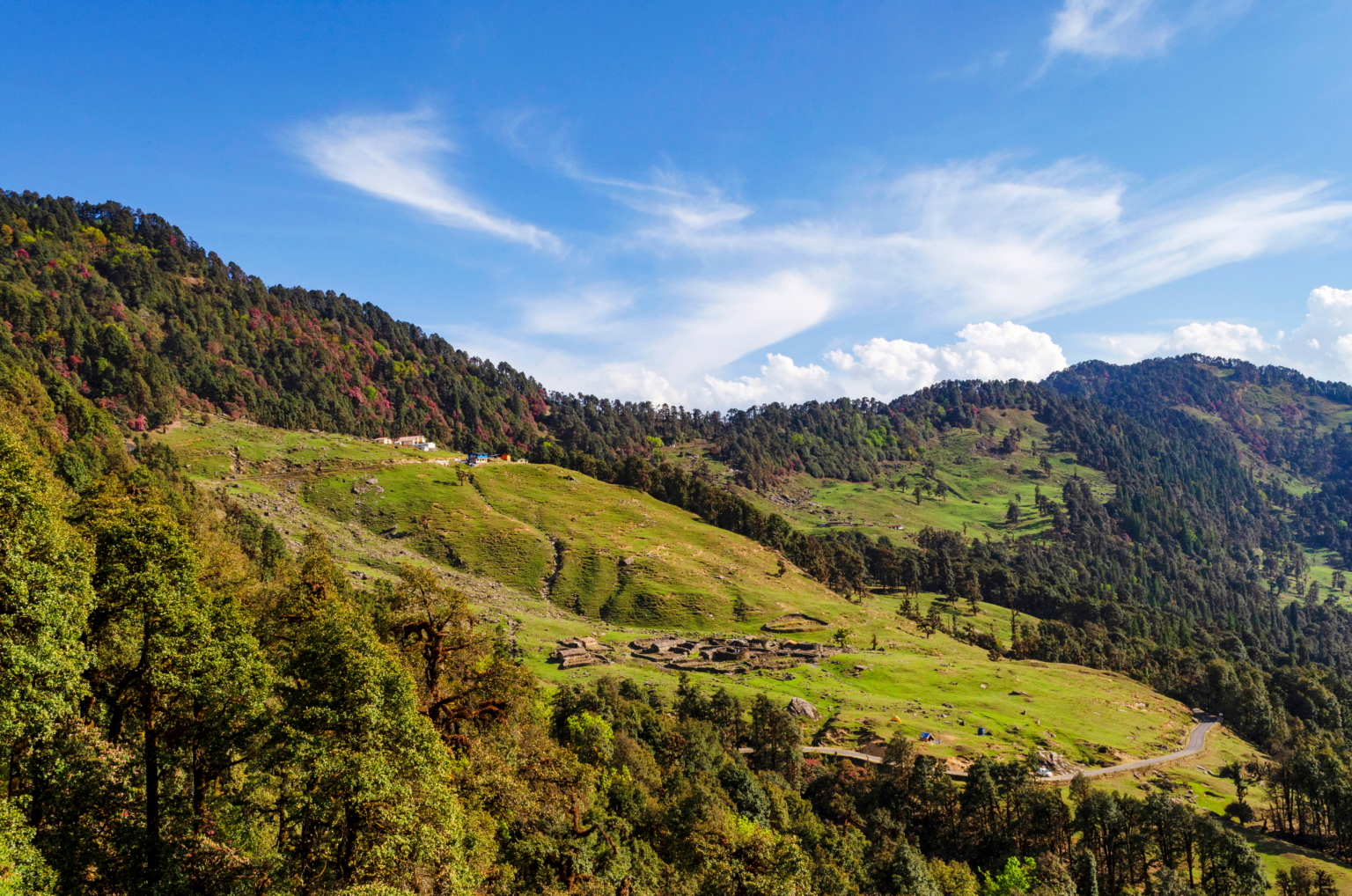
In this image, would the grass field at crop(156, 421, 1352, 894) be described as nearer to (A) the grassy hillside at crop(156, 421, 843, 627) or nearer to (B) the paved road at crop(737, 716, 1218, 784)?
(A) the grassy hillside at crop(156, 421, 843, 627)

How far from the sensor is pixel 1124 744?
113m

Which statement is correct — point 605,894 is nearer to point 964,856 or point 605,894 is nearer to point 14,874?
point 14,874

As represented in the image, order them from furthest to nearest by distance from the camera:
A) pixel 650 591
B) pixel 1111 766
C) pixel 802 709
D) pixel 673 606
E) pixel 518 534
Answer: pixel 518 534
pixel 650 591
pixel 673 606
pixel 802 709
pixel 1111 766

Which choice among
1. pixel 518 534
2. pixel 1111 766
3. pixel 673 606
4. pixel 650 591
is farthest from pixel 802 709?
pixel 518 534

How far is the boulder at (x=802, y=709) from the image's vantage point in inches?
4134

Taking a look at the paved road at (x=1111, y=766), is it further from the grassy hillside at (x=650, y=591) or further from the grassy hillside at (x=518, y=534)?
the grassy hillside at (x=518, y=534)

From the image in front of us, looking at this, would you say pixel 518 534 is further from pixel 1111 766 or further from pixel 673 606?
pixel 1111 766

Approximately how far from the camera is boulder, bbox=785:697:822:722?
344ft

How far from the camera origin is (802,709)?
4173 inches

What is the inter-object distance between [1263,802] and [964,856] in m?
64.2

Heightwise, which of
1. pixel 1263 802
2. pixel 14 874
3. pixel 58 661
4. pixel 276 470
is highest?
pixel 276 470

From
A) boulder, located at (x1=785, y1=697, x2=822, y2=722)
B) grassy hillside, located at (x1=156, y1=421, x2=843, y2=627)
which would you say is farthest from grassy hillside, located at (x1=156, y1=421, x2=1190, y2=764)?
boulder, located at (x1=785, y1=697, x2=822, y2=722)

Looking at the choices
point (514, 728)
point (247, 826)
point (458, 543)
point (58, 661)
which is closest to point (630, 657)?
point (458, 543)

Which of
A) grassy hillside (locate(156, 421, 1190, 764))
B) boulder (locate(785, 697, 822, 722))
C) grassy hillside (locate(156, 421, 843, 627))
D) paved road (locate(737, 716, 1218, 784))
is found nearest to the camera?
paved road (locate(737, 716, 1218, 784))
